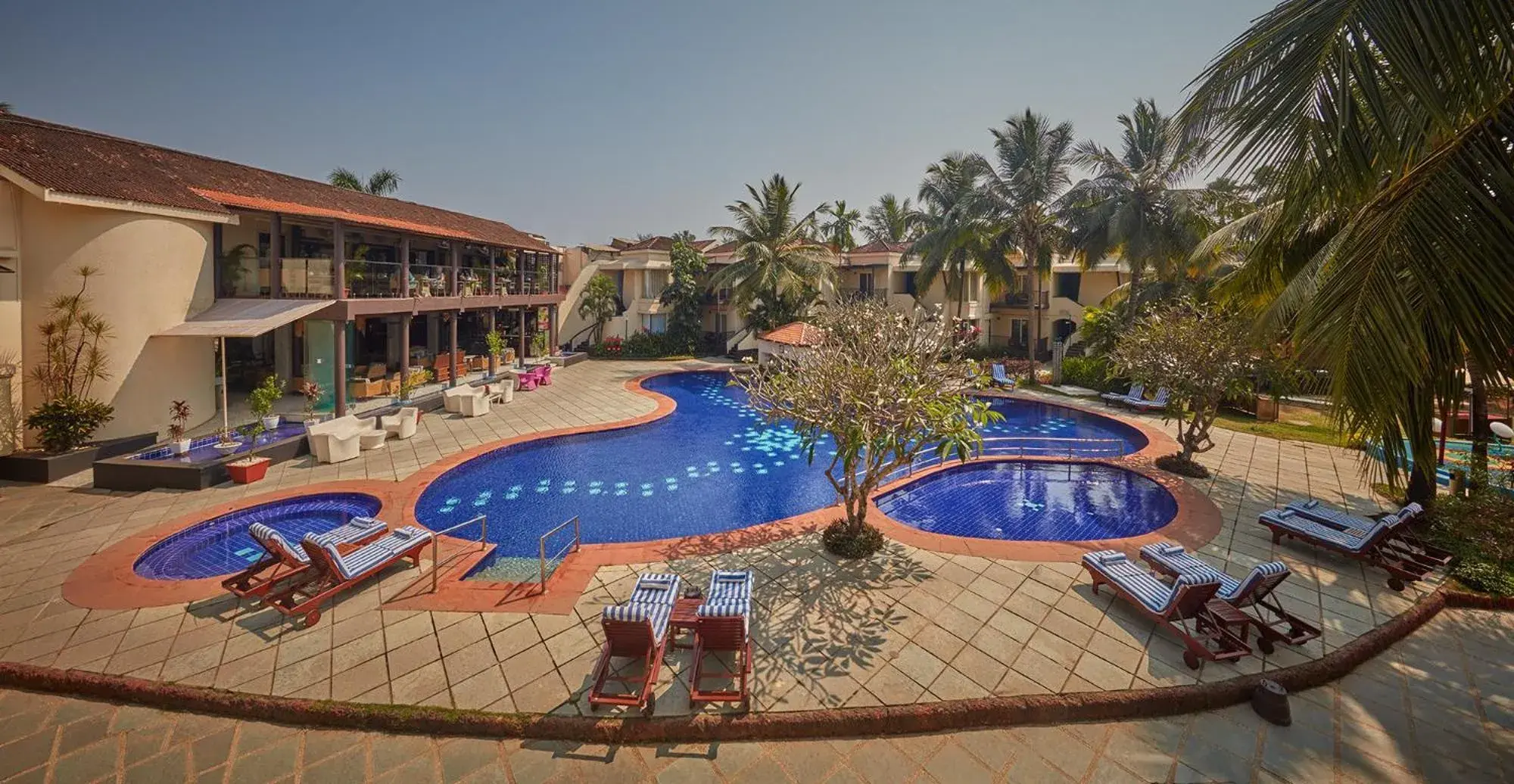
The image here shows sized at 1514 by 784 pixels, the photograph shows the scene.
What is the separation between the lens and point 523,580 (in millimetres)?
8406

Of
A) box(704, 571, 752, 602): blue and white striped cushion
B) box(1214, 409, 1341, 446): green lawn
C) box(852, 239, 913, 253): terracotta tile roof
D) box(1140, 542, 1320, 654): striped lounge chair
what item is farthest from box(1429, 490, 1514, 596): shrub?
box(852, 239, 913, 253): terracotta tile roof

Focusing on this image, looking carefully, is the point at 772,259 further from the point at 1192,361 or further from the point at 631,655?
the point at 631,655

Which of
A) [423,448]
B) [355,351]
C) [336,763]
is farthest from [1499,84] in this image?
[355,351]

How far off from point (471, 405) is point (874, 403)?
626 inches

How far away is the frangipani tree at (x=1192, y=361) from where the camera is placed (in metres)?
13.0

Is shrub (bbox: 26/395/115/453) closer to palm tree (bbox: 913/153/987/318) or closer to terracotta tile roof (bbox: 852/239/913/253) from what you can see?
palm tree (bbox: 913/153/987/318)

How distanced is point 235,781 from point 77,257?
14.7 metres

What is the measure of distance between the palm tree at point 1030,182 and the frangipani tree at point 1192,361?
41.8 feet

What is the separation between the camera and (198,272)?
15836 millimetres

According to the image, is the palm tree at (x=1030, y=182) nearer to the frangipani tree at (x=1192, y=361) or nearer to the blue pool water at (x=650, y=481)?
the blue pool water at (x=650, y=481)

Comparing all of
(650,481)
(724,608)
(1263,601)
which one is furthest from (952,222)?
(724,608)

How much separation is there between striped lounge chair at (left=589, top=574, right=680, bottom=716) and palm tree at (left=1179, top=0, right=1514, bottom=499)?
6146 millimetres

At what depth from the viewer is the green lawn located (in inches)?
671

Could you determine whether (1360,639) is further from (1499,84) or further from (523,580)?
(523,580)
